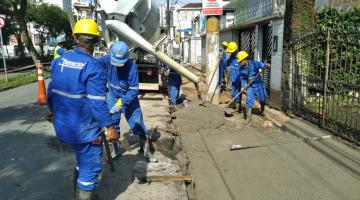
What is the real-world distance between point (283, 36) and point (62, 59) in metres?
6.51

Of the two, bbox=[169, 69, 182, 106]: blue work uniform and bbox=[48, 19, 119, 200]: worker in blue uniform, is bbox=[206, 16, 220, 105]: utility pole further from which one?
bbox=[48, 19, 119, 200]: worker in blue uniform

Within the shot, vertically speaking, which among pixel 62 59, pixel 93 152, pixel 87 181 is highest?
pixel 62 59

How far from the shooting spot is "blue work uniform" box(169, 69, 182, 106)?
10008 mm

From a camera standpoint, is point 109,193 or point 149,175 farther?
point 149,175

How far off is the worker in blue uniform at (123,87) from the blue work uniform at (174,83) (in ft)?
14.4

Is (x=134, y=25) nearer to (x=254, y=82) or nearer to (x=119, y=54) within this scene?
(x=254, y=82)

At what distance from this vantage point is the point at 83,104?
11.3 ft

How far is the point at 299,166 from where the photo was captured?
18.0ft

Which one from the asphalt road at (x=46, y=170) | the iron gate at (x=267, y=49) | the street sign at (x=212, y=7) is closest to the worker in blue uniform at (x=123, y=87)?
the asphalt road at (x=46, y=170)

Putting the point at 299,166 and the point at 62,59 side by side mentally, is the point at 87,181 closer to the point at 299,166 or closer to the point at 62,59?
the point at 62,59

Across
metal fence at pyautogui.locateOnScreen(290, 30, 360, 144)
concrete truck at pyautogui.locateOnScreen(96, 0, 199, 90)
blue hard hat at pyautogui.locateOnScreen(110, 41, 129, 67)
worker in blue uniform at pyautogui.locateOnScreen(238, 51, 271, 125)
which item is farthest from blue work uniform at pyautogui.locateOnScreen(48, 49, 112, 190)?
concrete truck at pyautogui.locateOnScreen(96, 0, 199, 90)

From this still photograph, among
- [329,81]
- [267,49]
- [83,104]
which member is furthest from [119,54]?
[267,49]

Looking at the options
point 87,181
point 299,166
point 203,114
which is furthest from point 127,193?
point 203,114

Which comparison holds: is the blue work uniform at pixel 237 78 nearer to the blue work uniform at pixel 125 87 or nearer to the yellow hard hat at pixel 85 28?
the blue work uniform at pixel 125 87
